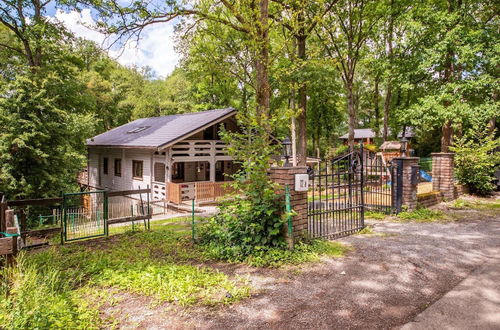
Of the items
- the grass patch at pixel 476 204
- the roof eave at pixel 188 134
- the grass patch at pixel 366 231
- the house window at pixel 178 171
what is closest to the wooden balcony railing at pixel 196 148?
the roof eave at pixel 188 134

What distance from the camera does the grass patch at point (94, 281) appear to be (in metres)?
3.56

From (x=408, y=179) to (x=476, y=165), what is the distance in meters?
5.16

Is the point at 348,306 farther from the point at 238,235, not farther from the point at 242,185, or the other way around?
the point at 242,185

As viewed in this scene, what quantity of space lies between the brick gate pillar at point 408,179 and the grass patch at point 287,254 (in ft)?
14.8

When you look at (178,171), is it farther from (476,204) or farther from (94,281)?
(476,204)

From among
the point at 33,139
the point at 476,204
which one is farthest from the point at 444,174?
the point at 33,139

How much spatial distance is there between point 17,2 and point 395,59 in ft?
67.6

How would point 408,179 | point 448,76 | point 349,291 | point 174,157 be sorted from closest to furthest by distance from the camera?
point 349,291, point 408,179, point 174,157, point 448,76

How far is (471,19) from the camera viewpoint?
1630 cm

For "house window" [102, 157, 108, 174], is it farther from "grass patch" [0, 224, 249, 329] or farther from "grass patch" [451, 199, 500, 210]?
"grass patch" [451, 199, 500, 210]

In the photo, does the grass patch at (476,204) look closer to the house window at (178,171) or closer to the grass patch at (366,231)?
the grass patch at (366,231)

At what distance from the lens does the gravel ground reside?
3605mm

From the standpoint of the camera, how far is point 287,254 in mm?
5590

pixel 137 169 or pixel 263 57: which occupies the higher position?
pixel 263 57
